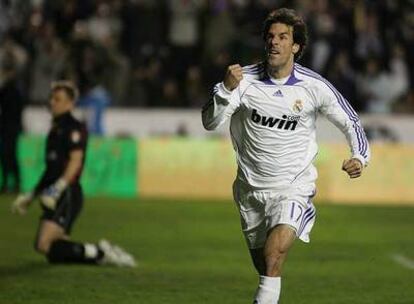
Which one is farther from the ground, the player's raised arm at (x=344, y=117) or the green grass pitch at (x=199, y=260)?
the player's raised arm at (x=344, y=117)

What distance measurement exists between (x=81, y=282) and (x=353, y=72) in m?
13.4

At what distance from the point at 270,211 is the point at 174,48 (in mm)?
15768

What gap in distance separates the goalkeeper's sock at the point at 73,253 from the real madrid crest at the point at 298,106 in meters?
4.70

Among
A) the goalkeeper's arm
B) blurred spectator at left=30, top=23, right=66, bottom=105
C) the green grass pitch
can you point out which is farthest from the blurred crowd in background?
the goalkeeper's arm

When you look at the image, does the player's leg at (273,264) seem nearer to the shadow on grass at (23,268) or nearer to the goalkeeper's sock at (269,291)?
the goalkeeper's sock at (269,291)

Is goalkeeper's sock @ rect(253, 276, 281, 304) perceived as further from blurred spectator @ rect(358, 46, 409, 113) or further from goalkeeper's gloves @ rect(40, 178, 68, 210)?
blurred spectator @ rect(358, 46, 409, 113)

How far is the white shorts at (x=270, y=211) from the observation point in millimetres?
8906

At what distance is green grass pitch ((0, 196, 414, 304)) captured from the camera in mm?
11453

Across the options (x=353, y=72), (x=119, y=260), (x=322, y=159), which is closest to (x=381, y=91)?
(x=353, y=72)

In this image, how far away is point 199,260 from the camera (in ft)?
47.5

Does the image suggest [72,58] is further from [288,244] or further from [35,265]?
[288,244]

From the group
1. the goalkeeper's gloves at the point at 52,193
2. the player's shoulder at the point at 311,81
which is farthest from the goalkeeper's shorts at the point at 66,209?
the player's shoulder at the point at 311,81

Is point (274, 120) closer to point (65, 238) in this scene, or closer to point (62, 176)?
point (62, 176)

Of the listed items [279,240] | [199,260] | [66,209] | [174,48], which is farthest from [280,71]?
[174,48]
